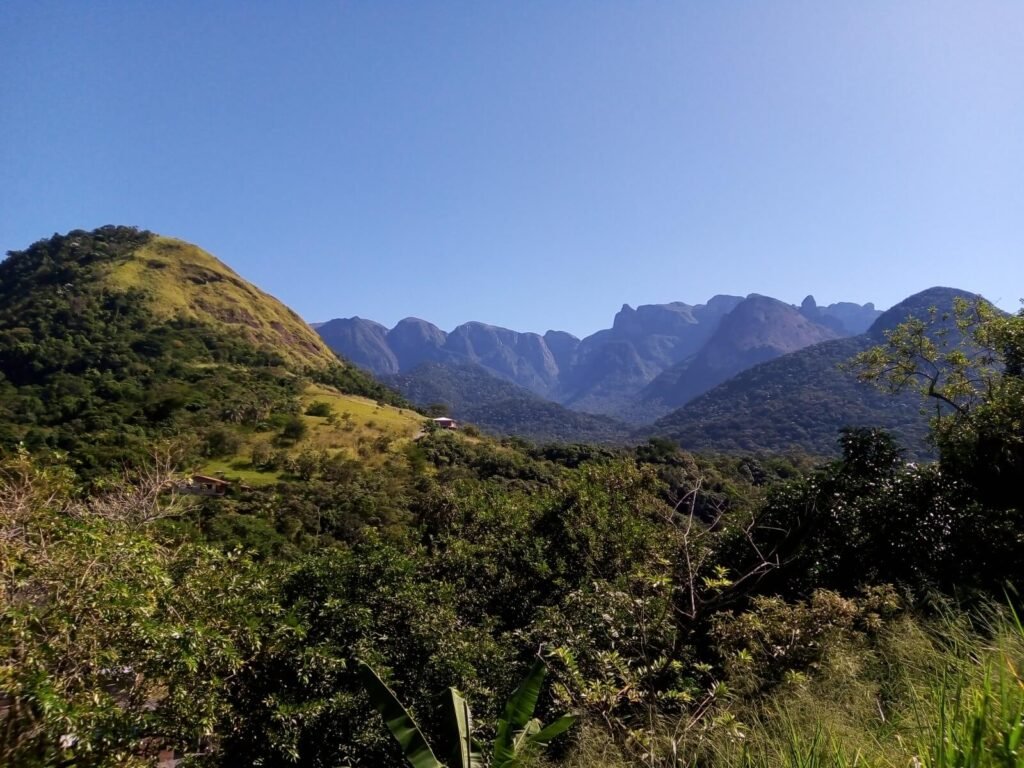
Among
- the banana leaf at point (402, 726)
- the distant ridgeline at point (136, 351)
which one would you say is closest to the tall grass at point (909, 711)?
the banana leaf at point (402, 726)

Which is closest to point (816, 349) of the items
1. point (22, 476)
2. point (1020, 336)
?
point (1020, 336)

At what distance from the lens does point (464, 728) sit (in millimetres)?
4555

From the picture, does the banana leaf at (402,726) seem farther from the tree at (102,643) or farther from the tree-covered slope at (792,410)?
the tree-covered slope at (792,410)

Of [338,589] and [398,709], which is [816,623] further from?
[338,589]

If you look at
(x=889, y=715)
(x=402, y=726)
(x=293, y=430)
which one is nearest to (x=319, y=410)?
(x=293, y=430)

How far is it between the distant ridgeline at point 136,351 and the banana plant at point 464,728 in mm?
34076

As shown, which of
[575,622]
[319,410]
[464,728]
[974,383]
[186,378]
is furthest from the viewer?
[319,410]

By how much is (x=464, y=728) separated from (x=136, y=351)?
294 ft

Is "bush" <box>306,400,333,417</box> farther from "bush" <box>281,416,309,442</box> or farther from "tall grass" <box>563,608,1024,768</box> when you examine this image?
"tall grass" <box>563,608,1024,768</box>

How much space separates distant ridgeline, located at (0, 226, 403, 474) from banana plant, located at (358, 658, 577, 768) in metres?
34.1

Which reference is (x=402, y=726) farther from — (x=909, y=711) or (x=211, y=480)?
(x=211, y=480)

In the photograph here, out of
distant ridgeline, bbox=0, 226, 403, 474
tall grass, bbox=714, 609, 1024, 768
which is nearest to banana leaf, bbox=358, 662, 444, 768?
tall grass, bbox=714, 609, 1024, 768

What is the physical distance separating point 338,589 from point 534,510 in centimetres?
413

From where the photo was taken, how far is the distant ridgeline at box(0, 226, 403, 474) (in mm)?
53688
